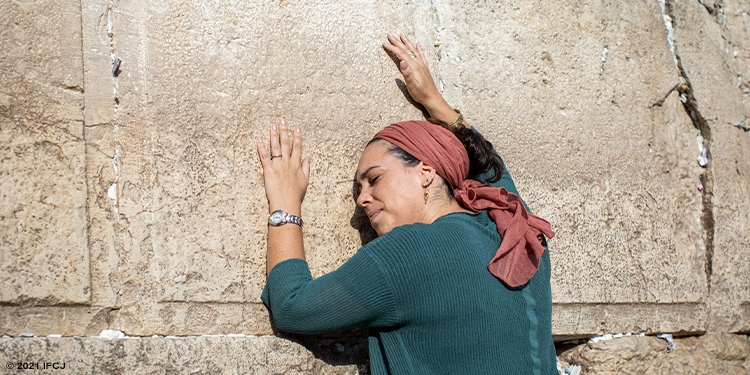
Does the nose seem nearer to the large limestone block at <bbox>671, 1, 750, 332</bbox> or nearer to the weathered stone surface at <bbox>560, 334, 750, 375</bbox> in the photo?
the weathered stone surface at <bbox>560, 334, 750, 375</bbox>

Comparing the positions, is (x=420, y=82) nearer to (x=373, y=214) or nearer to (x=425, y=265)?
(x=373, y=214)

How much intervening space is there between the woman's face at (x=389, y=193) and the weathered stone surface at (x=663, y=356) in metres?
1.26

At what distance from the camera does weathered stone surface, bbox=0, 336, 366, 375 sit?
2020mm

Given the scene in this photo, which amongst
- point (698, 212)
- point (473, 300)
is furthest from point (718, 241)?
point (473, 300)

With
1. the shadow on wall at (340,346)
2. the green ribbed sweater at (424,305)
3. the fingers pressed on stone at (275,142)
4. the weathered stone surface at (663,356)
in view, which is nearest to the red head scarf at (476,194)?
the green ribbed sweater at (424,305)

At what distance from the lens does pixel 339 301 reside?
2.16 m

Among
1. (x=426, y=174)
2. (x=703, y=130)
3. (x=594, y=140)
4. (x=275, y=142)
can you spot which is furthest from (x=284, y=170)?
(x=703, y=130)

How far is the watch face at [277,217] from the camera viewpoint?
2.43 meters

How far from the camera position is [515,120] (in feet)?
10.2

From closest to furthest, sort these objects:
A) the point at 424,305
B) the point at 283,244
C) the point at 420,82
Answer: the point at 424,305, the point at 283,244, the point at 420,82

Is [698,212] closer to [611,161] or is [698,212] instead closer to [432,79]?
[611,161]

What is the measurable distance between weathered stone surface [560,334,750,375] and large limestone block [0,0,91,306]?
2088 millimetres

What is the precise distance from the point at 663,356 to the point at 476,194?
147 cm

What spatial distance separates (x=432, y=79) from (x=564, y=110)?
68 centimetres
